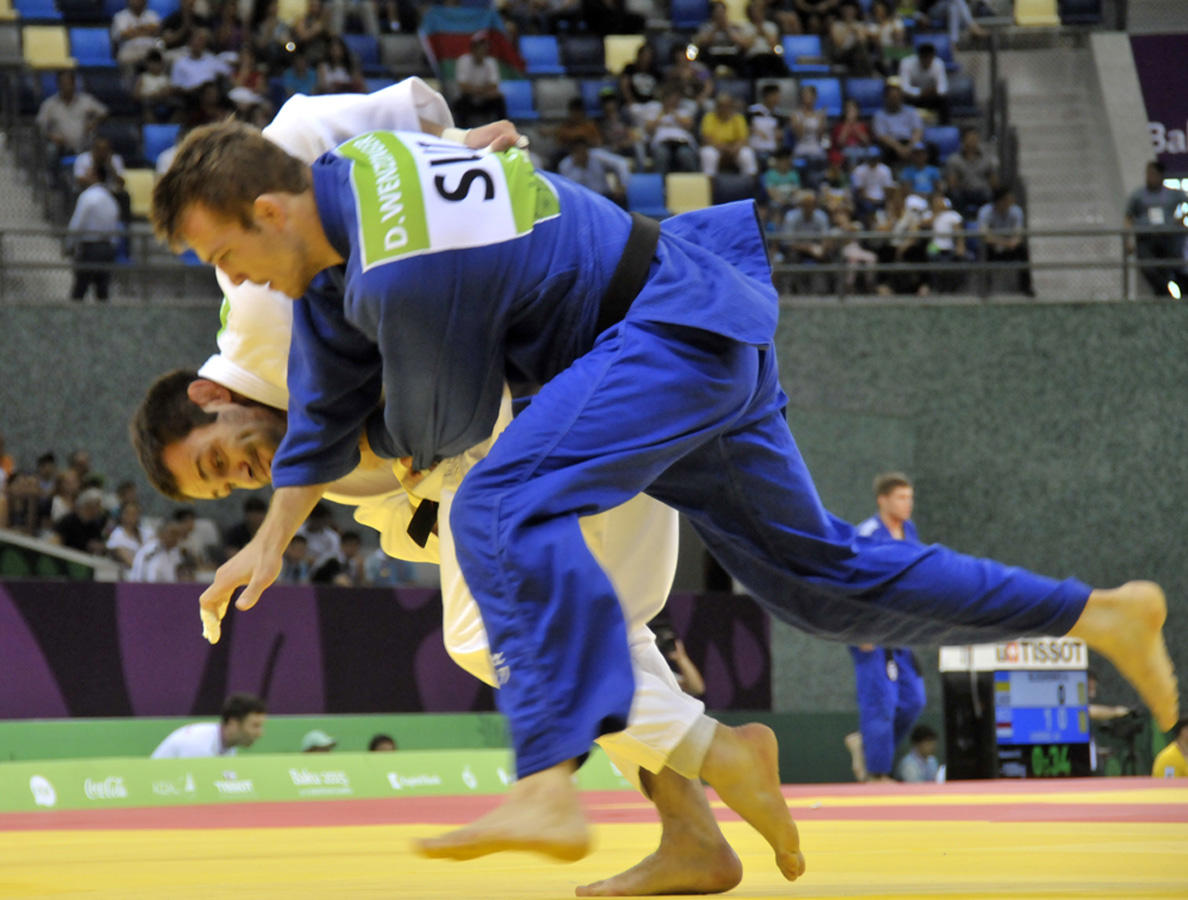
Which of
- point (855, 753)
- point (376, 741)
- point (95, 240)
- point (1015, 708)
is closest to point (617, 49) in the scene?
point (95, 240)

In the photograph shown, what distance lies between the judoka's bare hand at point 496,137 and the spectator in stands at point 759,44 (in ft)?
35.5

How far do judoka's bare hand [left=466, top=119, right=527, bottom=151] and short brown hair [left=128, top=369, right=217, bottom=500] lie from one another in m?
0.73

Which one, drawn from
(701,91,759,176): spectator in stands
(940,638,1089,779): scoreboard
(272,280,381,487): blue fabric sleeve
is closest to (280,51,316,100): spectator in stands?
(701,91,759,176): spectator in stands

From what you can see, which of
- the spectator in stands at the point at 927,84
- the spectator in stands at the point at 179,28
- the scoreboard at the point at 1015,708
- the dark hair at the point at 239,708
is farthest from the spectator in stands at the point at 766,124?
the dark hair at the point at 239,708

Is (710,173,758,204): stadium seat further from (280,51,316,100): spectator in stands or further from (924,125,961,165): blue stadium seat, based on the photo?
(280,51,316,100): spectator in stands

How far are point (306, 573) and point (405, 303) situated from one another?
23.1 feet

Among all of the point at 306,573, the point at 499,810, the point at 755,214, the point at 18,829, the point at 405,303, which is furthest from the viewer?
the point at 306,573

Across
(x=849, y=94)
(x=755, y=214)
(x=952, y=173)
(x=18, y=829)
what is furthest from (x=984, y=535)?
(x=755, y=214)

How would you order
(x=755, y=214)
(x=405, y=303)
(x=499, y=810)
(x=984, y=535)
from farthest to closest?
(x=984, y=535)
(x=755, y=214)
(x=405, y=303)
(x=499, y=810)

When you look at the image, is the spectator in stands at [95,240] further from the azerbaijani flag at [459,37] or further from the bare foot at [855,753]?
the bare foot at [855,753]

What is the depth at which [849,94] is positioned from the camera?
1298 cm

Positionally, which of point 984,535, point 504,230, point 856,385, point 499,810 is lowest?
point 984,535

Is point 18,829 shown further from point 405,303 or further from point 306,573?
point 306,573

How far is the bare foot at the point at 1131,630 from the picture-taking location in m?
2.48
